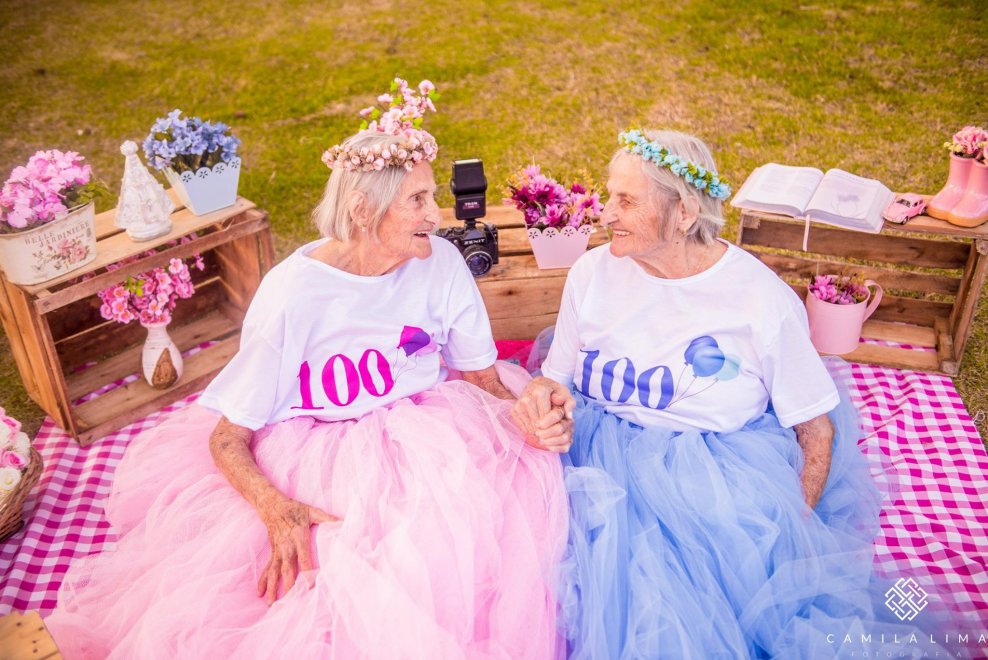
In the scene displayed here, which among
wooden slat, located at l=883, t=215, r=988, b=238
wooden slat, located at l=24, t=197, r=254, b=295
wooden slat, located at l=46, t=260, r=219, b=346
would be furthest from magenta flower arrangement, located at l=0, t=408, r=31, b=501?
wooden slat, located at l=883, t=215, r=988, b=238

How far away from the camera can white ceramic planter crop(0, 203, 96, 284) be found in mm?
2986

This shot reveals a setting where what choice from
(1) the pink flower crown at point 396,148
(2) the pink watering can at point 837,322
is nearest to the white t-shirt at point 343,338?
(1) the pink flower crown at point 396,148

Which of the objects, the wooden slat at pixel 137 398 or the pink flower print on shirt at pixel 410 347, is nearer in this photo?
the pink flower print on shirt at pixel 410 347

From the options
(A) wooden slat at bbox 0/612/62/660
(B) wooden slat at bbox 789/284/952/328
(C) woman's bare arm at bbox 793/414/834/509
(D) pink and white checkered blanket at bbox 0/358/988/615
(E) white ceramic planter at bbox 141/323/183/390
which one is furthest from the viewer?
(B) wooden slat at bbox 789/284/952/328

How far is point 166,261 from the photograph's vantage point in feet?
11.5

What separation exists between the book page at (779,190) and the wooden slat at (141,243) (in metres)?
2.24

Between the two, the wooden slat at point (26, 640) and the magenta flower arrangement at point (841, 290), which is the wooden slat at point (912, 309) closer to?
the magenta flower arrangement at point (841, 290)

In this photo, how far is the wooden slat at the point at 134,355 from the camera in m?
3.79

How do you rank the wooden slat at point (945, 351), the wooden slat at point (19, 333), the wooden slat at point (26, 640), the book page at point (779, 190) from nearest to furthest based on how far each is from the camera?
the wooden slat at point (26, 640)
the wooden slat at point (19, 333)
the book page at point (779, 190)
the wooden slat at point (945, 351)

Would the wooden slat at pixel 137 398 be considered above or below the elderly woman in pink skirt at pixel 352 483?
below

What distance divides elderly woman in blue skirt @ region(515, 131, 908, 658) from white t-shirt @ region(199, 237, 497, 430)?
1.36 ft

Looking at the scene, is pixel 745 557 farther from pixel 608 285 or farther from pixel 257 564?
pixel 257 564

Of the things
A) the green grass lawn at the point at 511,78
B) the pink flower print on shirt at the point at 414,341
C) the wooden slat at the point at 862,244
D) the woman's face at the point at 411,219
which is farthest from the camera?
the green grass lawn at the point at 511,78

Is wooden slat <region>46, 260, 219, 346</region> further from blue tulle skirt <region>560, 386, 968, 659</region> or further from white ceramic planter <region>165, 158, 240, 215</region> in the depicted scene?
blue tulle skirt <region>560, 386, 968, 659</region>
